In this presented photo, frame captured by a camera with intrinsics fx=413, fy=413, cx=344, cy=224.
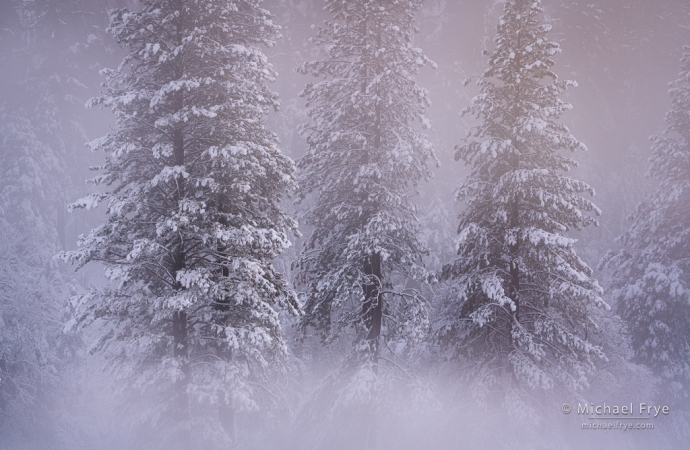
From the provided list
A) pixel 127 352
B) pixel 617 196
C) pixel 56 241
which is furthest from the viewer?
pixel 617 196

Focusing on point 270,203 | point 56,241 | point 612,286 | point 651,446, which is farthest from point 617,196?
point 56,241

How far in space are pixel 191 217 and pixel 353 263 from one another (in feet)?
16.1

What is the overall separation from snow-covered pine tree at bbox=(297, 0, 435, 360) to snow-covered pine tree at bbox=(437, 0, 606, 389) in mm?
1568

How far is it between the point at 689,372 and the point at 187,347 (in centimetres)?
1913

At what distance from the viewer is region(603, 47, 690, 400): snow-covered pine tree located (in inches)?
638

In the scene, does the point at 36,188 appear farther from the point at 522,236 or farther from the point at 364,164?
the point at 522,236

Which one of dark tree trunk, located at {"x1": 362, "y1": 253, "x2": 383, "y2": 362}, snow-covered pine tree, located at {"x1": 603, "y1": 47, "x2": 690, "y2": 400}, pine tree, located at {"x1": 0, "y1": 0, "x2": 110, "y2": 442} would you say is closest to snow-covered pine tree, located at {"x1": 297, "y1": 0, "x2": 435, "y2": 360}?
dark tree trunk, located at {"x1": 362, "y1": 253, "x2": 383, "y2": 362}

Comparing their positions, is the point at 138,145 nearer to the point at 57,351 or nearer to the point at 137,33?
the point at 137,33

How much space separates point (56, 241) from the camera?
37.8 meters

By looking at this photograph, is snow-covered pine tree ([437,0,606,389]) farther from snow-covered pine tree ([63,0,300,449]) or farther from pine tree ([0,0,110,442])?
pine tree ([0,0,110,442])

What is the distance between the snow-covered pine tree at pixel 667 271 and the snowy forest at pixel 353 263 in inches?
3.3

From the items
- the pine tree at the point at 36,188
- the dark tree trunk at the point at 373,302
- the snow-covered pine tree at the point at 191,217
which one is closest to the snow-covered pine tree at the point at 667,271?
the dark tree trunk at the point at 373,302

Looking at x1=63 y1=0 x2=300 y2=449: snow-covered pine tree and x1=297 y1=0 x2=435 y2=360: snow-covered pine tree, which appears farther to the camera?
x1=297 y1=0 x2=435 y2=360: snow-covered pine tree

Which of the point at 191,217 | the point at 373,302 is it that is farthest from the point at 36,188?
the point at 373,302
